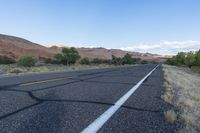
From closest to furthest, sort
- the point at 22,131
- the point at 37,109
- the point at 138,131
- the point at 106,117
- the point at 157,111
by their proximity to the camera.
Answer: the point at 22,131
the point at 138,131
the point at 106,117
the point at 37,109
the point at 157,111

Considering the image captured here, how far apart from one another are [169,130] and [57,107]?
253 cm

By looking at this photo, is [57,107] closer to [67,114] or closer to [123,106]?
[67,114]

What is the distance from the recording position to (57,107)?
6.20 meters

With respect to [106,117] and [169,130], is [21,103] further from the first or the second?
[169,130]

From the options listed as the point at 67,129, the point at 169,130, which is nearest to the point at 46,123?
the point at 67,129

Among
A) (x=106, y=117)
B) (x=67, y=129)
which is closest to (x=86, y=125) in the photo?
(x=67, y=129)

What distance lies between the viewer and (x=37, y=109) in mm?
5922

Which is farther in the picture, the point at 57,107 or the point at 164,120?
the point at 57,107

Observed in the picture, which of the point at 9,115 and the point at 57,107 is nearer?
the point at 9,115

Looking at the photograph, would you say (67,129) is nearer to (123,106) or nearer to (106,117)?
(106,117)

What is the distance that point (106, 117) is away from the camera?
5.36 metres

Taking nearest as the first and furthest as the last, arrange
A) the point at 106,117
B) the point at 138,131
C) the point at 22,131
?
the point at 22,131 < the point at 138,131 < the point at 106,117

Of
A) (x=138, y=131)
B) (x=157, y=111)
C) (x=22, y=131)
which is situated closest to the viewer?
(x=22, y=131)

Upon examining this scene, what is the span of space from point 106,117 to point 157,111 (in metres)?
1.56
